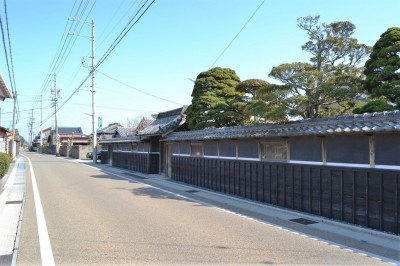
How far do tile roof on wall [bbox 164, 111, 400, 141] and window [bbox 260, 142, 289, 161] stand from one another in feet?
1.79

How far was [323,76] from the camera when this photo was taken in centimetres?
1160

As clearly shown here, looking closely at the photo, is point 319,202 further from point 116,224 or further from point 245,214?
point 116,224

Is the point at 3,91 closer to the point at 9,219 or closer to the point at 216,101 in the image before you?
the point at 9,219

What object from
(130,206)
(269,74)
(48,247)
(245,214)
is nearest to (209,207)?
(245,214)

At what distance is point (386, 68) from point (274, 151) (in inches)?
179

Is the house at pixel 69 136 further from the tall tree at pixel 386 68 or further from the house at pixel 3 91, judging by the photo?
the tall tree at pixel 386 68

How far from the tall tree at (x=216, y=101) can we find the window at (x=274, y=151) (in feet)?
18.4

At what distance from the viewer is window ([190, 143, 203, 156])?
18702mm

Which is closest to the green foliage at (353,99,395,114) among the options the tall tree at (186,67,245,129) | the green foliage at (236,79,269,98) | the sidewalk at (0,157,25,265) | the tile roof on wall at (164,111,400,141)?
the tile roof on wall at (164,111,400,141)

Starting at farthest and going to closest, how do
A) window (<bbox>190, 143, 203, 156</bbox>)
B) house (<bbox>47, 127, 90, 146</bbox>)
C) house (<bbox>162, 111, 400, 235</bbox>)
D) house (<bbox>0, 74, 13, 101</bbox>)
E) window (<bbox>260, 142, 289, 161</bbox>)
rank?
house (<bbox>47, 127, 90, 146</bbox>) < window (<bbox>190, 143, 203, 156</bbox>) < window (<bbox>260, 142, 289, 161</bbox>) < house (<bbox>0, 74, 13, 101</bbox>) < house (<bbox>162, 111, 400, 235</bbox>)

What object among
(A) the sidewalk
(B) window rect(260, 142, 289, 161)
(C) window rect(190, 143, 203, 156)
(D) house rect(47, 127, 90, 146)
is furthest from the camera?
(D) house rect(47, 127, 90, 146)

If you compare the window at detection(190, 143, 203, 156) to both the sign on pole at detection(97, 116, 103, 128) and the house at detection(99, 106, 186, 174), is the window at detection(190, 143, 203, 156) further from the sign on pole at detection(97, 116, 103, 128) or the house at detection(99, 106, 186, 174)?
the sign on pole at detection(97, 116, 103, 128)

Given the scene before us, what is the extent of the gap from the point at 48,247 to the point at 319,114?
32.4 feet

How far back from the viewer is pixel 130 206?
1246 cm
